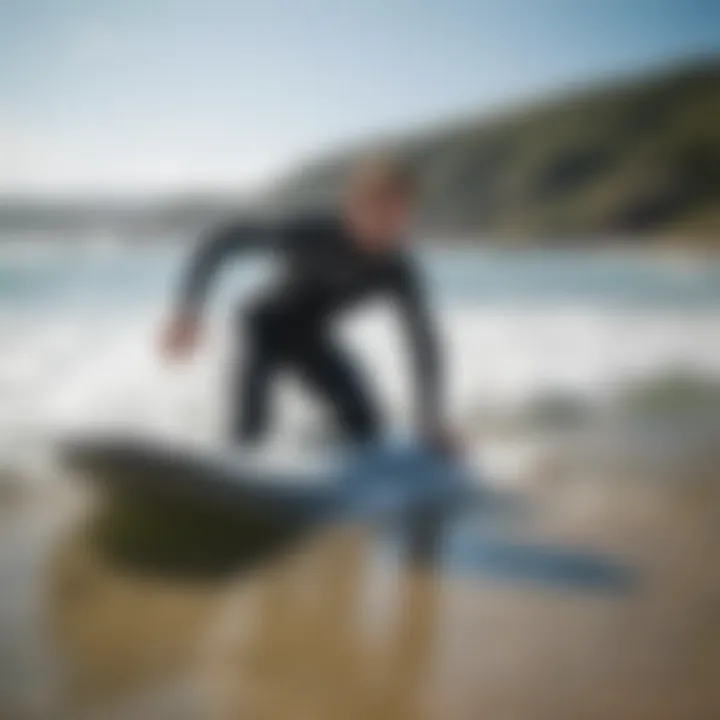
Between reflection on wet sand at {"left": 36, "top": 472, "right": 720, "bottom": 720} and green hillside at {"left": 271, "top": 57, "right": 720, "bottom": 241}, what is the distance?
39 centimetres

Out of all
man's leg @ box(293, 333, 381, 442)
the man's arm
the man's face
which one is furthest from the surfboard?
the man's face

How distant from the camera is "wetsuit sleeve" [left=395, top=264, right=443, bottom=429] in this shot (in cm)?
132

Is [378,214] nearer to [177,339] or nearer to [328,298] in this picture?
[328,298]

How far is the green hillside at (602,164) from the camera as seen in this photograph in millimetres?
1347

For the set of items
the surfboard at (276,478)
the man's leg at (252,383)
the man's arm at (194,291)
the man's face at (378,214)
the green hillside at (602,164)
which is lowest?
the surfboard at (276,478)

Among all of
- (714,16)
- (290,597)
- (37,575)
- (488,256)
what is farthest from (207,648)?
(714,16)

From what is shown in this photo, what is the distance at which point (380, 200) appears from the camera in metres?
1.32

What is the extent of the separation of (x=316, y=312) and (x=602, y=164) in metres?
0.46

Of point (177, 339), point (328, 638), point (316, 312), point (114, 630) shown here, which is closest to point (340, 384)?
point (316, 312)

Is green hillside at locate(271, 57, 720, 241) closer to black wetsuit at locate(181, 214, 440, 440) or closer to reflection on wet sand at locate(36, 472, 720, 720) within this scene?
black wetsuit at locate(181, 214, 440, 440)

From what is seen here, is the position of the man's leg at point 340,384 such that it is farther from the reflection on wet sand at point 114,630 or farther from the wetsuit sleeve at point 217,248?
the reflection on wet sand at point 114,630

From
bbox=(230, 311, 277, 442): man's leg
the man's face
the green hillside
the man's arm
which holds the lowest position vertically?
bbox=(230, 311, 277, 442): man's leg

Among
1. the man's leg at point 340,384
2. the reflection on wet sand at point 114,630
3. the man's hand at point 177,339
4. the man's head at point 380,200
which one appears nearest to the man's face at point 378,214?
the man's head at point 380,200

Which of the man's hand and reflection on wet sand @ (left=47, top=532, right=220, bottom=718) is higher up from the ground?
the man's hand
